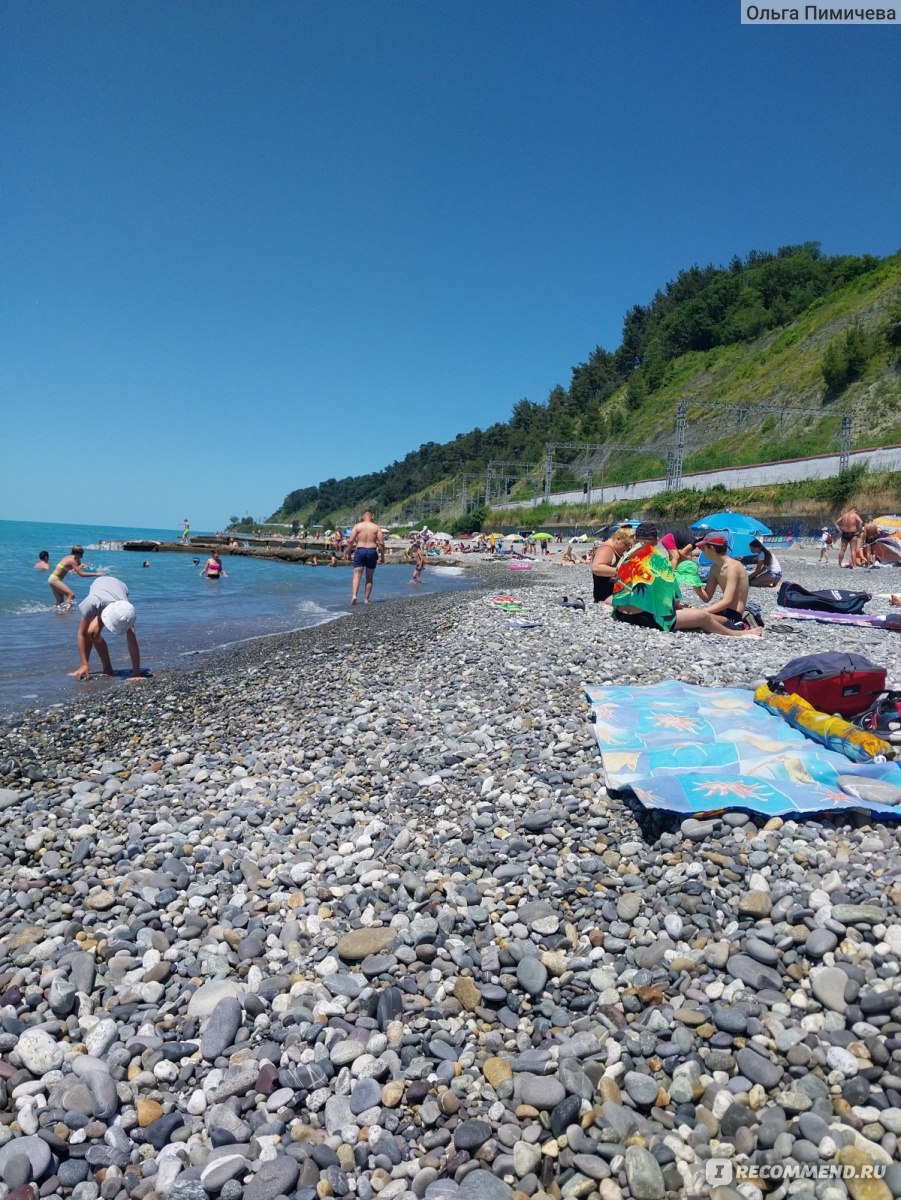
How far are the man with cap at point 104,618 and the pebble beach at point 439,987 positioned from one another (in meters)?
3.44

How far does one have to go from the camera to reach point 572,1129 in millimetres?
1889

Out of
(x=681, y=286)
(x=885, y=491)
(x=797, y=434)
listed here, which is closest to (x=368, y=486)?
(x=681, y=286)

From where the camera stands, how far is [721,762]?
146 inches

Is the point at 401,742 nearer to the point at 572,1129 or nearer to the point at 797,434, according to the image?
the point at 572,1129

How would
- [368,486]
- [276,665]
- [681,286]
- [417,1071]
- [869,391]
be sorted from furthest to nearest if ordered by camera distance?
[368,486]
[681,286]
[869,391]
[276,665]
[417,1071]

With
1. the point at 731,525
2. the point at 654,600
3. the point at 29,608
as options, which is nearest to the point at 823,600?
the point at 654,600

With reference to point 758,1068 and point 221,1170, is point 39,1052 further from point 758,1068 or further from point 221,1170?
point 758,1068

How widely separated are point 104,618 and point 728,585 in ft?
25.0

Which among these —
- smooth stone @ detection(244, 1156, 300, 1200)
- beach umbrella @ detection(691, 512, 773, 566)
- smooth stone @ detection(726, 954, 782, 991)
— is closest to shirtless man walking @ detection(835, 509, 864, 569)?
beach umbrella @ detection(691, 512, 773, 566)

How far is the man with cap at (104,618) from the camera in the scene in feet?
25.4

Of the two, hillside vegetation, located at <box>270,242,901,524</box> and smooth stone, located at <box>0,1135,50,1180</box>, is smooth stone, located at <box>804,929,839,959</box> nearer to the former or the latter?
smooth stone, located at <box>0,1135,50,1180</box>

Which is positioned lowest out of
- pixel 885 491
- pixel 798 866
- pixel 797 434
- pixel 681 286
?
pixel 798 866

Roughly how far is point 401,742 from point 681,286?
11690cm

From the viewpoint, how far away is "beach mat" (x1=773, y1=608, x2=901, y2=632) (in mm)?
9148
